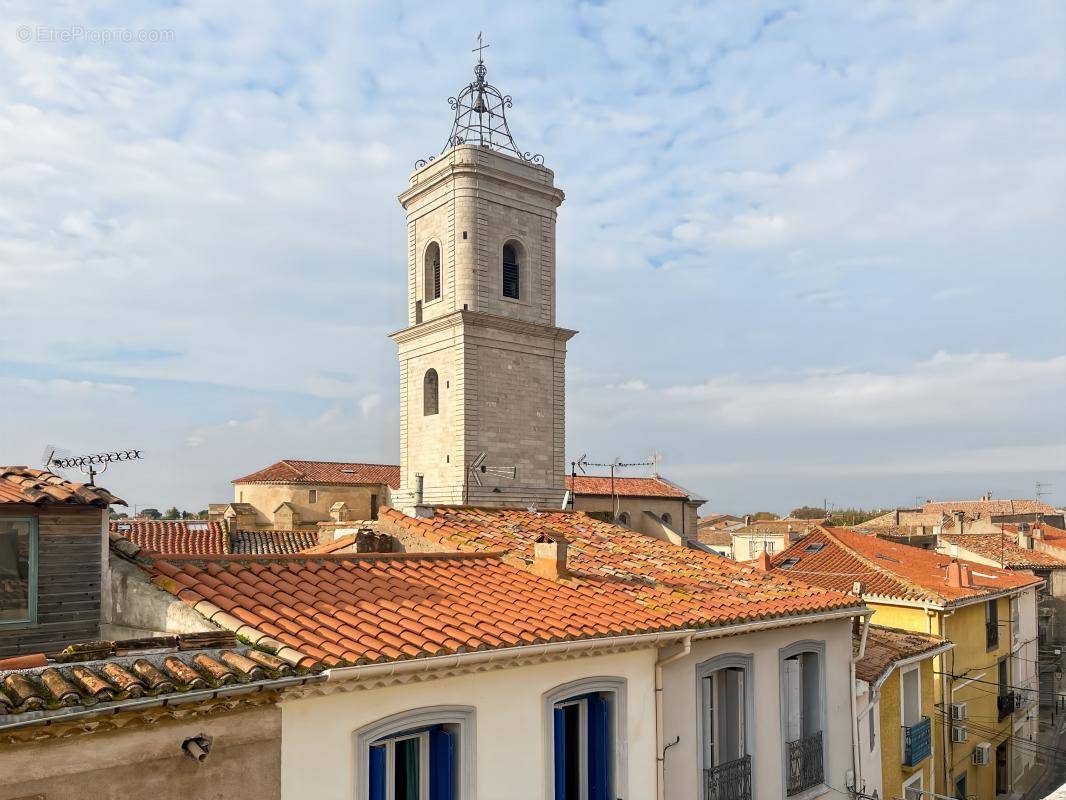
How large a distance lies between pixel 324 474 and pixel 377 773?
46561 millimetres

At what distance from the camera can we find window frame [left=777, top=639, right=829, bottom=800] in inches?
475

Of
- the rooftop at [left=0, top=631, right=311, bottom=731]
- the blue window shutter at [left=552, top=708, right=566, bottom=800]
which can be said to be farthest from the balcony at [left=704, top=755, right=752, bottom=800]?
the rooftop at [left=0, top=631, right=311, bottom=731]

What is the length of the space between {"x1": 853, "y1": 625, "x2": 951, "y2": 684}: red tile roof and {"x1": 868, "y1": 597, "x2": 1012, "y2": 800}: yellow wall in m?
1.00

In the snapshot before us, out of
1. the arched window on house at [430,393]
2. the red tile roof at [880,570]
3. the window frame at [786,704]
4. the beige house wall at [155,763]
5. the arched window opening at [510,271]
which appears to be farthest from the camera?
the arched window opening at [510,271]

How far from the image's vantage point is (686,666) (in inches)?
419

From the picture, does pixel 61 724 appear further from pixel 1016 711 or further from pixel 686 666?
pixel 1016 711

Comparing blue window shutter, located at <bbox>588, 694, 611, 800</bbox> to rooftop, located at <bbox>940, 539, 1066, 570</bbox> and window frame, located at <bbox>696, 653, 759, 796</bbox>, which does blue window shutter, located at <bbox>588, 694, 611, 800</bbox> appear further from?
rooftop, located at <bbox>940, 539, 1066, 570</bbox>

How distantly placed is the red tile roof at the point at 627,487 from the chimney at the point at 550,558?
37.1m

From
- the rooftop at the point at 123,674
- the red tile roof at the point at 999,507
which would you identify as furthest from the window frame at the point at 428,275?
the red tile roof at the point at 999,507

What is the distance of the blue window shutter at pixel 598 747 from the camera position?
9.76 meters

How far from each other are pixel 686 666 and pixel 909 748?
36.8 feet

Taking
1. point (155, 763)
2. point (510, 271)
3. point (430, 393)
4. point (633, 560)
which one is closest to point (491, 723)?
point (155, 763)

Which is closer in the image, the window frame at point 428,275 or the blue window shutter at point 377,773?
the blue window shutter at point 377,773

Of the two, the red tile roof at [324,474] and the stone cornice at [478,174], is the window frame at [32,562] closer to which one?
the stone cornice at [478,174]
